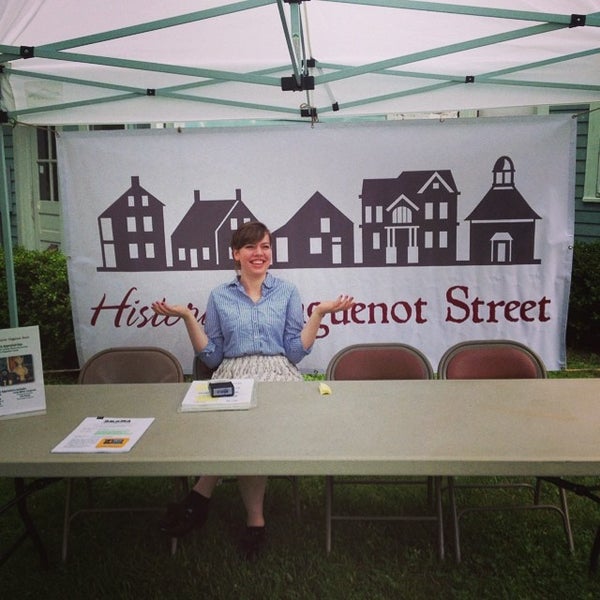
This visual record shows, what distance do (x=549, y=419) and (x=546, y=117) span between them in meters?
3.07

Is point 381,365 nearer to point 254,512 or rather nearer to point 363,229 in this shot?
point 254,512

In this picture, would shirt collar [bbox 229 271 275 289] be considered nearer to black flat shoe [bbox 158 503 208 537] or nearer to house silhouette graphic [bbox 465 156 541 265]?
black flat shoe [bbox 158 503 208 537]

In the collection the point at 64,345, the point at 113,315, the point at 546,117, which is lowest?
the point at 64,345

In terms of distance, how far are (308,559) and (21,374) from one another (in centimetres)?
164

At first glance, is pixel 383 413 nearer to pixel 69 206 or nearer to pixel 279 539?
pixel 279 539

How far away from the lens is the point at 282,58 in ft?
11.6

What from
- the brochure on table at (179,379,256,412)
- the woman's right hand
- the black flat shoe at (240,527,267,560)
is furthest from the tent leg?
the black flat shoe at (240,527,267,560)

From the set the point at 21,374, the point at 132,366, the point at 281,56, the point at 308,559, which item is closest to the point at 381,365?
the point at 308,559

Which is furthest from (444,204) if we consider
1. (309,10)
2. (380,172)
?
(309,10)

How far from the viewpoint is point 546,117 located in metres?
4.45

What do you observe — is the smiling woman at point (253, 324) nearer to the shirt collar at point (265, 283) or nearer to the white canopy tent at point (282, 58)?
the shirt collar at point (265, 283)

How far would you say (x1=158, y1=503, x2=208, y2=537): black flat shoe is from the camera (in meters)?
2.75

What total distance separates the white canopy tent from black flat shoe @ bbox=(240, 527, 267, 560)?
2.28m

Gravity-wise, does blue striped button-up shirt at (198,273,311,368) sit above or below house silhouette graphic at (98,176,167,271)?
below
